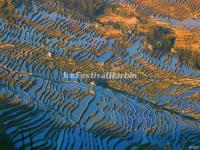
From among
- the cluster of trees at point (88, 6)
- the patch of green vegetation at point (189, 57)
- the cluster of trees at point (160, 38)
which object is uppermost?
the cluster of trees at point (88, 6)

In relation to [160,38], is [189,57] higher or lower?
lower

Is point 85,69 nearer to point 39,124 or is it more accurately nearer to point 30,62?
point 30,62

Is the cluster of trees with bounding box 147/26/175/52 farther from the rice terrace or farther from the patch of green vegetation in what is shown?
the patch of green vegetation

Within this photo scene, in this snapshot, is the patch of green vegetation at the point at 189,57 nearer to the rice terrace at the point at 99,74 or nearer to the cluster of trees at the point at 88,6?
the rice terrace at the point at 99,74

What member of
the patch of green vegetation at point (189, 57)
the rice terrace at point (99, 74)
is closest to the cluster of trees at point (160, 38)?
the rice terrace at point (99, 74)

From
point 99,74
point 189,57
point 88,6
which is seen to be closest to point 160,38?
point 189,57

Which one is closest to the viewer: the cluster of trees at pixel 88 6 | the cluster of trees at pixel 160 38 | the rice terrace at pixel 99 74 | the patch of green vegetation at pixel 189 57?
the rice terrace at pixel 99 74

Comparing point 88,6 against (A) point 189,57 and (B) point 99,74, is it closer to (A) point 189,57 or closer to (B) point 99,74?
(A) point 189,57

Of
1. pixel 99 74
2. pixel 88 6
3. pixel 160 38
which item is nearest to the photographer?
pixel 99 74
